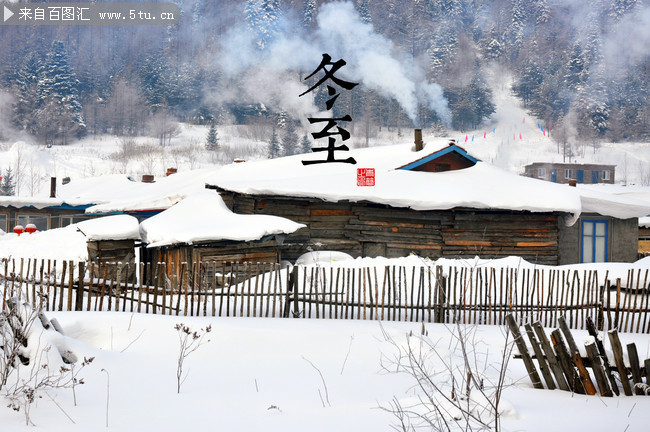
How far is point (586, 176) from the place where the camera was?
76.2m

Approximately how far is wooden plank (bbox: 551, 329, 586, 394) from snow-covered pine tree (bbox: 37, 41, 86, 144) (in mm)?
100964

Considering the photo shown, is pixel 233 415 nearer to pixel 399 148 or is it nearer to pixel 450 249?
pixel 450 249

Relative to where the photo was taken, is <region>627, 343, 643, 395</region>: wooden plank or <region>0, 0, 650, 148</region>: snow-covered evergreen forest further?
<region>0, 0, 650, 148</region>: snow-covered evergreen forest

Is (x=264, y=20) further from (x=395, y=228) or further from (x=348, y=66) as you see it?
(x=395, y=228)

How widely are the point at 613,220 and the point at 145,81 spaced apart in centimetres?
10087

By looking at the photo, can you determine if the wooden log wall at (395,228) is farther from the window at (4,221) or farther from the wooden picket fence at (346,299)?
the window at (4,221)

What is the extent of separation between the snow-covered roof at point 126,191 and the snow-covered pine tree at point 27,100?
6027cm

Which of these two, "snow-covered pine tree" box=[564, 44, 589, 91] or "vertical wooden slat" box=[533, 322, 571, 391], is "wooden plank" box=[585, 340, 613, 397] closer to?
"vertical wooden slat" box=[533, 322, 571, 391]

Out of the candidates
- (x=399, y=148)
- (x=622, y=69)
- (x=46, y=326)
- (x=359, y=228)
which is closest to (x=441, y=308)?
(x=46, y=326)

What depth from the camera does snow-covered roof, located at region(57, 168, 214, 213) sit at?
96.3 ft

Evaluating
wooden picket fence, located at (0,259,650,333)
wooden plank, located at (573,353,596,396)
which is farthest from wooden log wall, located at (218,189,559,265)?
wooden plank, located at (573,353,596,396)

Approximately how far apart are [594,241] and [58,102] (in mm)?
95121

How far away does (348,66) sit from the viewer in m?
124

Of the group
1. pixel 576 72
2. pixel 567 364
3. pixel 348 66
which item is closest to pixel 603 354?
pixel 567 364
